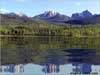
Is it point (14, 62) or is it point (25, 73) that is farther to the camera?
point (14, 62)

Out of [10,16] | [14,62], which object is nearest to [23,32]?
[14,62]

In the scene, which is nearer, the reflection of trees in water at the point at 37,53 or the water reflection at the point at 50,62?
the water reflection at the point at 50,62

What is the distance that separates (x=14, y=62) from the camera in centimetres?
1828

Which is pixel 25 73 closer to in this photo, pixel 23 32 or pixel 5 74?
pixel 5 74

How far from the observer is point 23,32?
256 feet

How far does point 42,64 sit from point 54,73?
365 cm

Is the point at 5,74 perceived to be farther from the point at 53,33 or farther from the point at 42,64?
the point at 53,33

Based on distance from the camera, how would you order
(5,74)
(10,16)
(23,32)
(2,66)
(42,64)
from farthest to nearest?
1. (10,16)
2. (23,32)
3. (42,64)
4. (2,66)
5. (5,74)

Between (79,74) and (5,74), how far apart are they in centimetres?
292

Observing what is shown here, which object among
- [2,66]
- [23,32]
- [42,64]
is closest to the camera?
[2,66]

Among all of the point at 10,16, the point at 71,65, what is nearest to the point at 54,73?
the point at 71,65

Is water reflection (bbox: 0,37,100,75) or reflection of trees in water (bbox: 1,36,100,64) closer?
water reflection (bbox: 0,37,100,75)

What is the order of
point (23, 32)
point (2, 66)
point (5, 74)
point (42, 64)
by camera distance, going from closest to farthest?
1. point (5, 74)
2. point (2, 66)
3. point (42, 64)
4. point (23, 32)

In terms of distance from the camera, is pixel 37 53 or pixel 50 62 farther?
pixel 37 53
